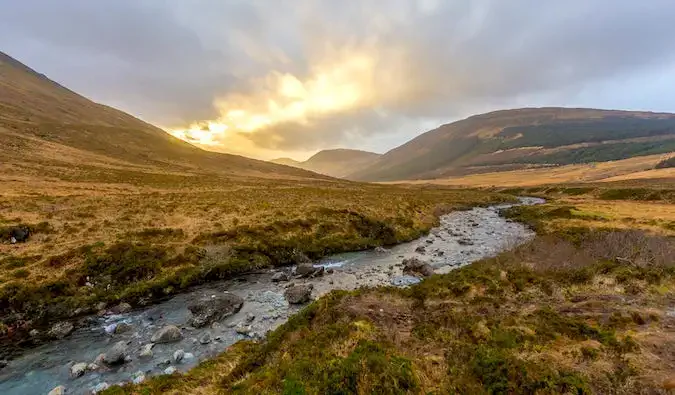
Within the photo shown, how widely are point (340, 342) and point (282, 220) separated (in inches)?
1077

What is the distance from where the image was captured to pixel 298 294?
71.0 ft

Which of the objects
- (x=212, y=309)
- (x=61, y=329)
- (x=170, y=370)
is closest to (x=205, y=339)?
(x=212, y=309)

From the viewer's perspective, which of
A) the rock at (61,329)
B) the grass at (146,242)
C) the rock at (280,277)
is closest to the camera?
the rock at (61,329)

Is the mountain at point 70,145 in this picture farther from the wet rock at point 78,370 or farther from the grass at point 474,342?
the grass at point 474,342

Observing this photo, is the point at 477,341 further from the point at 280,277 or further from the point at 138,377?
the point at 280,277

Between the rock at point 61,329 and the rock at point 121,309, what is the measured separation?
224cm

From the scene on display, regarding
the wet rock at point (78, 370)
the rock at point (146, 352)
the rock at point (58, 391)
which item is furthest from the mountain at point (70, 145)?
the rock at point (58, 391)

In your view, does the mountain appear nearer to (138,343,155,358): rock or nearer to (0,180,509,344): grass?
(0,180,509,344): grass

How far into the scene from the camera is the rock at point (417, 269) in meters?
26.5

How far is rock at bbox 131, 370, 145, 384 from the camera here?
12984 mm

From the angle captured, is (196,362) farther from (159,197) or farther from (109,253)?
(159,197)

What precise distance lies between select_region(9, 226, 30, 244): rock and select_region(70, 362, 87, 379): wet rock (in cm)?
1899

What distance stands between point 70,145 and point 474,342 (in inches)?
5158

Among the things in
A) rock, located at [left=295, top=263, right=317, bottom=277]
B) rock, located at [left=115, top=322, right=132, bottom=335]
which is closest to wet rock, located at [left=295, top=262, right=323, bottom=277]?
rock, located at [left=295, top=263, right=317, bottom=277]
